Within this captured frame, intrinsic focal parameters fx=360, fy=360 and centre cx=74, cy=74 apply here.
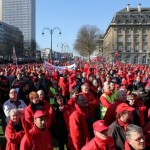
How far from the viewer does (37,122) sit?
4.93 meters

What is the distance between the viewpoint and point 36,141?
4.91 metres

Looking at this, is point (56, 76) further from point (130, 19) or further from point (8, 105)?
point (130, 19)

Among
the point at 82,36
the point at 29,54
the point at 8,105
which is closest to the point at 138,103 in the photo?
the point at 8,105

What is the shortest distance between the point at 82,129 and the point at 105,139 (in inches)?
58.9

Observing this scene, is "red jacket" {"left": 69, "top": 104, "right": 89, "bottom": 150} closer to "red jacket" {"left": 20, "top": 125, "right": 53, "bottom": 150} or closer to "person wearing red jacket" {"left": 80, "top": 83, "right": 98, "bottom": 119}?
"person wearing red jacket" {"left": 80, "top": 83, "right": 98, "bottom": 119}

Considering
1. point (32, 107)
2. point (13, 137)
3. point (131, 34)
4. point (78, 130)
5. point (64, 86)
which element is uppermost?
point (131, 34)

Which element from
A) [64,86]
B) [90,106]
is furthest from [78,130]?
[64,86]

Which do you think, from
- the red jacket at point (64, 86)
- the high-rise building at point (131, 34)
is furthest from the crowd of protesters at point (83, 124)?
the high-rise building at point (131, 34)

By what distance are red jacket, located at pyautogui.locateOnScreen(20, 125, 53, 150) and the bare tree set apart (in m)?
84.2

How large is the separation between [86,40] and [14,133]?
287ft

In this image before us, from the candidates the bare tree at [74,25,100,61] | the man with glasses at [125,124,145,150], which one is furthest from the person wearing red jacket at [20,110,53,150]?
the bare tree at [74,25,100,61]

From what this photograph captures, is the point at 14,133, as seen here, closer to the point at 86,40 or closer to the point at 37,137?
the point at 37,137

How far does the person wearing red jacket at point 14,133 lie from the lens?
564cm

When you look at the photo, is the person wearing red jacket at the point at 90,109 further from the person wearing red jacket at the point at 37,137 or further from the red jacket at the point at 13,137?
the person wearing red jacket at the point at 37,137
